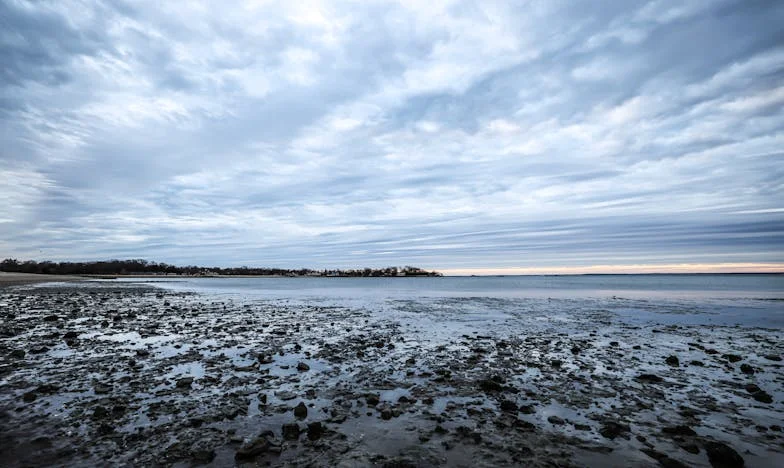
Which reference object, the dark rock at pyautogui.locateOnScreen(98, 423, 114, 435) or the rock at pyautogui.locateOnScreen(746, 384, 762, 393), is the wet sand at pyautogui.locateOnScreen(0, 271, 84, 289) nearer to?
the dark rock at pyautogui.locateOnScreen(98, 423, 114, 435)

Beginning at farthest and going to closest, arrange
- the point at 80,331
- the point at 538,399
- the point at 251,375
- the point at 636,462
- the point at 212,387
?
1. the point at 80,331
2. the point at 251,375
3. the point at 212,387
4. the point at 538,399
5. the point at 636,462

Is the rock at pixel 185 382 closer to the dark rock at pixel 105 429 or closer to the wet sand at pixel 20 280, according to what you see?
the dark rock at pixel 105 429

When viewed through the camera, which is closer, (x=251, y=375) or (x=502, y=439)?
(x=502, y=439)

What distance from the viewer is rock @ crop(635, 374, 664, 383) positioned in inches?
456

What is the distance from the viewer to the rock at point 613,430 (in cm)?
755

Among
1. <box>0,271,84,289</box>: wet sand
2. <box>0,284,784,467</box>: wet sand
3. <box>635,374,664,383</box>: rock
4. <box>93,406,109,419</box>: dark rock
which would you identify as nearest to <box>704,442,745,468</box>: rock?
<box>0,284,784,467</box>: wet sand

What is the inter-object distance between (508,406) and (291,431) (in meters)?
5.04

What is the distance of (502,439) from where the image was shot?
7375 millimetres

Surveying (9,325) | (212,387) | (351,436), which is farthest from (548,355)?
(9,325)

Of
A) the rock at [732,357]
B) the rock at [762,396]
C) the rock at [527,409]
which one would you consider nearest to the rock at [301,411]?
the rock at [527,409]

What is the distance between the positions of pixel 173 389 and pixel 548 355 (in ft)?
42.5

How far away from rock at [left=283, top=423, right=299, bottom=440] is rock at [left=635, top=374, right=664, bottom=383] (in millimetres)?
10242

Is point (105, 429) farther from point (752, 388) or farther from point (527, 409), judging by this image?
point (752, 388)

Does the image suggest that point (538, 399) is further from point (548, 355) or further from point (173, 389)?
point (173, 389)
